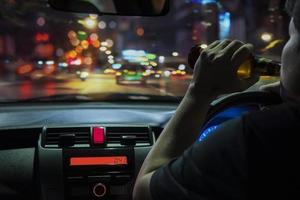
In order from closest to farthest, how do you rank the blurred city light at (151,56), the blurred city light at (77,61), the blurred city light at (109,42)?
the blurred city light at (151,56) < the blurred city light at (109,42) < the blurred city light at (77,61)

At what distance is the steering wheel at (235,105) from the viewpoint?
1923mm

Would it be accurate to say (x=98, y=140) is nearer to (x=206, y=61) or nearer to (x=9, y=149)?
(x=9, y=149)

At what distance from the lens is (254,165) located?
151 centimetres

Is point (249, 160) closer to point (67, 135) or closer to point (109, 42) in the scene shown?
point (67, 135)

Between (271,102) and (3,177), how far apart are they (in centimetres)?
232

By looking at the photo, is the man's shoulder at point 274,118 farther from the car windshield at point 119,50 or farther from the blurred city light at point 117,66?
the blurred city light at point 117,66

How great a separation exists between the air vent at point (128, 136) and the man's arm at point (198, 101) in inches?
86.0

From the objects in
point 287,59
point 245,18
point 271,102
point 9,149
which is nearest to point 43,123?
point 9,149

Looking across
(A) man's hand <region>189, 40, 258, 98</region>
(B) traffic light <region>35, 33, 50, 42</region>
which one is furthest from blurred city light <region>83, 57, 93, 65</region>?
(A) man's hand <region>189, 40, 258, 98</region>

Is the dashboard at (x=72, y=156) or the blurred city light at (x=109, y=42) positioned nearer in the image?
the dashboard at (x=72, y=156)

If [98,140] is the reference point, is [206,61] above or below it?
above

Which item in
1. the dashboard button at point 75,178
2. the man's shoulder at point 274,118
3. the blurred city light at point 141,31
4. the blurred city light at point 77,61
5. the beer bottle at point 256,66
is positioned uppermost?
the beer bottle at point 256,66

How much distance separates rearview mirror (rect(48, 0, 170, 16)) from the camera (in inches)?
119

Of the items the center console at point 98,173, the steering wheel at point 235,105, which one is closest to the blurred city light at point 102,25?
the center console at point 98,173
